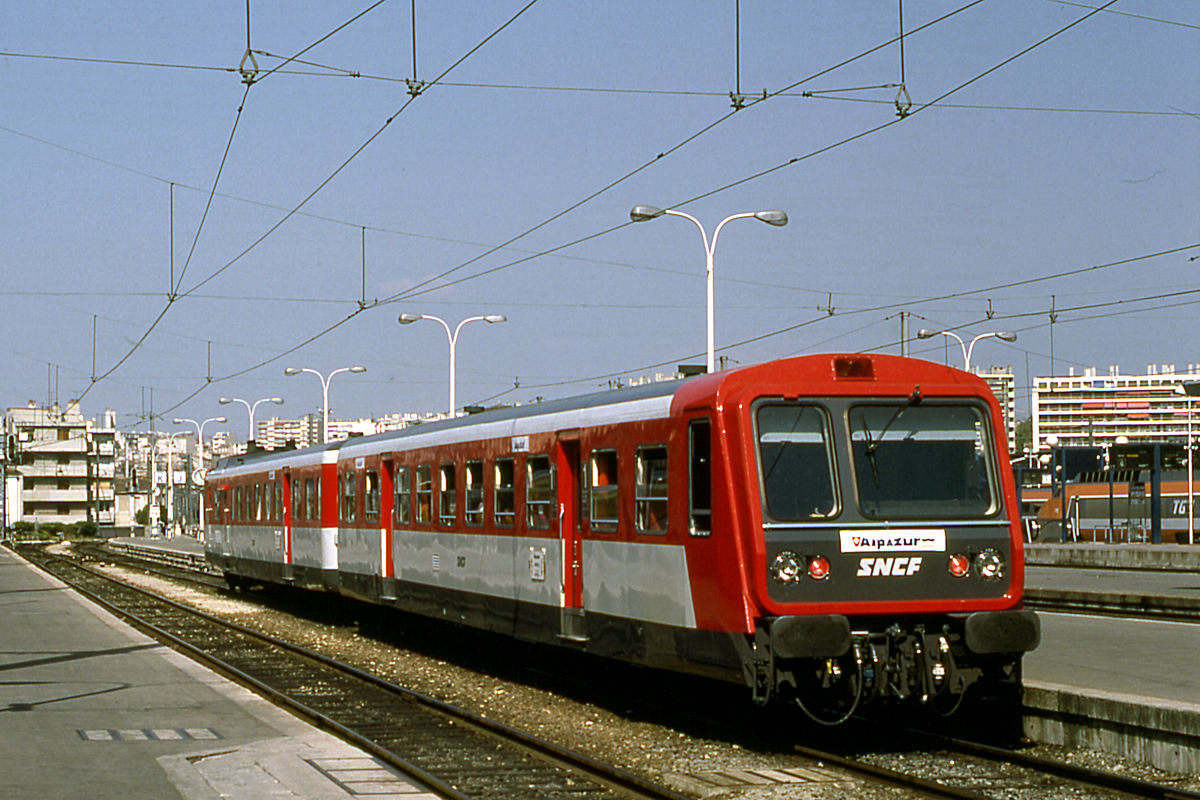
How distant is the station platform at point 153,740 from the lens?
1022 centimetres

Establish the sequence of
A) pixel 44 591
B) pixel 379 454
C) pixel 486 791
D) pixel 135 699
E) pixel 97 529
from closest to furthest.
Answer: pixel 486 791 → pixel 135 699 → pixel 379 454 → pixel 44 591 → pixel 97 529

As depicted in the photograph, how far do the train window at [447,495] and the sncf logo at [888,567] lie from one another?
815cm

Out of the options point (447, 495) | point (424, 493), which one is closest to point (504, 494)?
point (447, 495)

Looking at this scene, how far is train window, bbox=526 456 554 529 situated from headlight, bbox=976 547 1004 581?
4877 mm

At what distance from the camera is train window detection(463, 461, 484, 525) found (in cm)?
1784

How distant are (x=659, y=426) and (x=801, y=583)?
2.20m

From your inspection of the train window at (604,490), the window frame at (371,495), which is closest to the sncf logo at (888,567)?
the train window at (604,490)

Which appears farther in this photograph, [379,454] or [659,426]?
[379,454]

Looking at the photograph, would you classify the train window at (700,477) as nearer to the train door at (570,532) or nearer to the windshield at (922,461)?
the windshield at (922,461)

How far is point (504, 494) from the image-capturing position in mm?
17016

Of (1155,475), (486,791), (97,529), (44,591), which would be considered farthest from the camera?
(97,529)

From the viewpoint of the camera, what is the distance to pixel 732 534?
452 inches

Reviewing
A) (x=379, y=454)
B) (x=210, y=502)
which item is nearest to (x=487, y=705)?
(x=379, y=454)

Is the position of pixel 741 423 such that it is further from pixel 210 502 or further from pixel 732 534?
pixel 210 502
